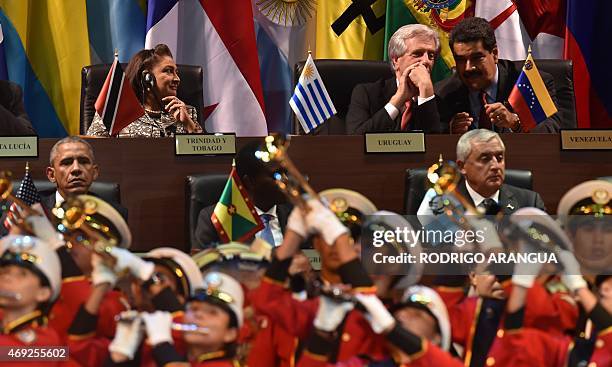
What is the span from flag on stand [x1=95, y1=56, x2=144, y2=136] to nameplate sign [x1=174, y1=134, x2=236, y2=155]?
0.51m

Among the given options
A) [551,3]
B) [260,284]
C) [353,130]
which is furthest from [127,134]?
[551,3]

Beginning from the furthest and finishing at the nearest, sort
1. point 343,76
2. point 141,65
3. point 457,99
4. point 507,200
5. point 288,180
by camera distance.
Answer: point 343,76, point 141,65, point 457,99, point 507,200, point 288,180

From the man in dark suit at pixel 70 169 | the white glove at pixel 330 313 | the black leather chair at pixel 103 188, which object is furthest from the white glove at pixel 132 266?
the black leather chair at pixel 103 188

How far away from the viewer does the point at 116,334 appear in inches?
84.1

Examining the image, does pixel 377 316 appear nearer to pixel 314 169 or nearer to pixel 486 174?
pixel 486 174

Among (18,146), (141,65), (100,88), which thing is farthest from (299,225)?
(100,88)

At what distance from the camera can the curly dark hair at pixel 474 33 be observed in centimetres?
421

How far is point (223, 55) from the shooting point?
561 centimetres

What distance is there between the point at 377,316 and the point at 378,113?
2.17m

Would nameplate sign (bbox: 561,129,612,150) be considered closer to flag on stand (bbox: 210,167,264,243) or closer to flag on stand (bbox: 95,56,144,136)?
flag on stand (bbox: 210,167,264,243)

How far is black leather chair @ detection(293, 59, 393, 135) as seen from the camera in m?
4.62

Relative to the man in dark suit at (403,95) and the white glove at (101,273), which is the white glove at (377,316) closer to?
the white glove at (101,273)

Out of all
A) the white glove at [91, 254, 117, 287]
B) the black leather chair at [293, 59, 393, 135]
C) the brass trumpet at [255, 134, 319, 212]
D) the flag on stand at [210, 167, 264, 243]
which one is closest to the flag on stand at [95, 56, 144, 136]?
the black leather chair at [293, 59, 393, 135]

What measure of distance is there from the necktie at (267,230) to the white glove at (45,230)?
95 cm
